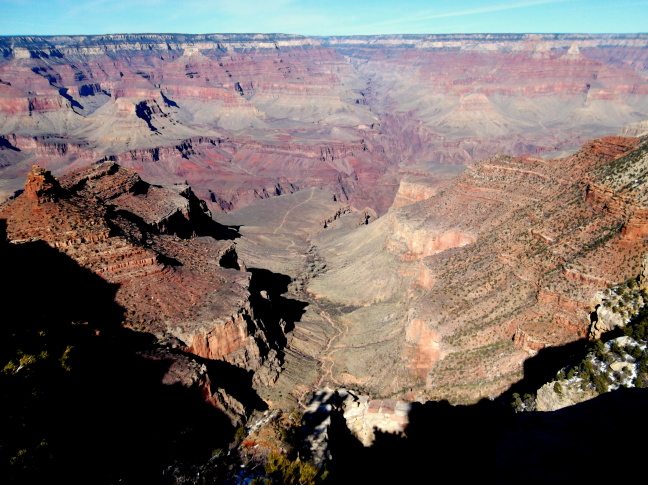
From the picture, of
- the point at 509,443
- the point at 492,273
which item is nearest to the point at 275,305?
the point at 492,273

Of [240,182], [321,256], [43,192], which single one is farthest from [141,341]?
[240,182]

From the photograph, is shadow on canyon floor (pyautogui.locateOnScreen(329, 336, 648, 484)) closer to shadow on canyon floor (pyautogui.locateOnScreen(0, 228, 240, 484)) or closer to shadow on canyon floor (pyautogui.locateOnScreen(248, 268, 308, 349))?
shadow on canyon floor (pyautogui.locateOnScreen(0, 228, 240, 484))

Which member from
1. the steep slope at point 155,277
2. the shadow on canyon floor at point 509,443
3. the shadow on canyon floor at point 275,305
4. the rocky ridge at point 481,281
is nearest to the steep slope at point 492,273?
the rocky ridge at point 481,281

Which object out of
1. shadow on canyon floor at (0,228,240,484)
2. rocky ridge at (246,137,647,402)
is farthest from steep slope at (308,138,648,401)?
shadow on canyon floor at (0,228,240,484)

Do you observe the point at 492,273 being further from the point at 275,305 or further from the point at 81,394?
the point at 81,394

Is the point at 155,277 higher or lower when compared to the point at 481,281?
higher

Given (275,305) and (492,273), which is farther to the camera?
(275,305)

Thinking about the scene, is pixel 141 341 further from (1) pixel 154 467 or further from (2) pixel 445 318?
(2) pixel 445 318
